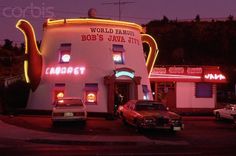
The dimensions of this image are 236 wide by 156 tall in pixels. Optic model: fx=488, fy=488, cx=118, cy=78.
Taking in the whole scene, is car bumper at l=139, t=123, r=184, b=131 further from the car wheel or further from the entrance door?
the entrance door

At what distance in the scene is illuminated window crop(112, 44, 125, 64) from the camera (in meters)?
37.2

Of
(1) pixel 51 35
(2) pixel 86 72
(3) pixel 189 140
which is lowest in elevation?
(3) pixel 189 140

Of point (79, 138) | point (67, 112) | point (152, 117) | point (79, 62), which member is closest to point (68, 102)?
point (67, 112)

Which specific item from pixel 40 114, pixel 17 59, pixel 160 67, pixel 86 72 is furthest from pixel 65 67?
pixel 17 59

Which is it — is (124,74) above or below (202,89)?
above

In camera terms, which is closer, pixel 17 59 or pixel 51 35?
pixel 51 35

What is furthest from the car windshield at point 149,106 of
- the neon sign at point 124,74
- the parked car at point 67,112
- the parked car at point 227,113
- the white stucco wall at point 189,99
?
the white stucco wall at point 189,99

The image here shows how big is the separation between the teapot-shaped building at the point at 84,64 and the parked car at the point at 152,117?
973 centimetres

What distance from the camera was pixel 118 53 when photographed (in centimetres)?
3747

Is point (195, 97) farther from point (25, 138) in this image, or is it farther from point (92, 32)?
point (25, 138)

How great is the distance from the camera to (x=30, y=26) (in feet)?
121

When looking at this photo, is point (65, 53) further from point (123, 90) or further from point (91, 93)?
point (123, 90)

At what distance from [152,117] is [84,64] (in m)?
13.9

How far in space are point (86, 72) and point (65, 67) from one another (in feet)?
5.49
